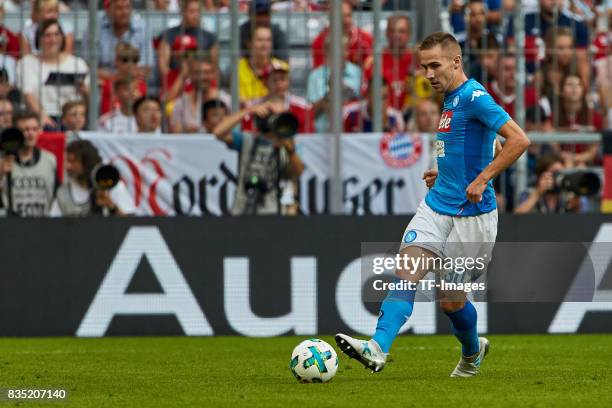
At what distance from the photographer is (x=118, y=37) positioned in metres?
14.5

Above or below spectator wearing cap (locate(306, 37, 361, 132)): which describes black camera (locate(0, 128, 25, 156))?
below

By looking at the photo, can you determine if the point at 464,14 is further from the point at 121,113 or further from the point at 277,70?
the point at 121,113

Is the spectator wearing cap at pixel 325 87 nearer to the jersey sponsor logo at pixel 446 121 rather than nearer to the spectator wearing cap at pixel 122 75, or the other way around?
the spectator wearing cap at pixel 122 75

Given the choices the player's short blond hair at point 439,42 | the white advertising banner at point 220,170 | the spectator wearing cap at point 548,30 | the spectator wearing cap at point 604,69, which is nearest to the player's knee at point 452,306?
the player's short blond hair at point 439,42

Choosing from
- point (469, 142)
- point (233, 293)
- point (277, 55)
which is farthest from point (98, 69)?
point (469, 142)

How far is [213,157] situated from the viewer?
47.1ft

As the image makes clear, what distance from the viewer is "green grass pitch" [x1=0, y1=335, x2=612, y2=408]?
736 cm

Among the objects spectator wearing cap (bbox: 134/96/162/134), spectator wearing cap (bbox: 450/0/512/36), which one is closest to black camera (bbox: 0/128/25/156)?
spectator wearing cap (bbox: 134/96/162/134)

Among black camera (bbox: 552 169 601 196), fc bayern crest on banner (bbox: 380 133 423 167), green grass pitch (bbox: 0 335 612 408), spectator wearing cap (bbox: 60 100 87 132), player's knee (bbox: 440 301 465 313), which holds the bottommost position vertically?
green grass pitch (bbox: 0 335 612 408)

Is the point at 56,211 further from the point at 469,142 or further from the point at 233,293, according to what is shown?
the point at 469,142

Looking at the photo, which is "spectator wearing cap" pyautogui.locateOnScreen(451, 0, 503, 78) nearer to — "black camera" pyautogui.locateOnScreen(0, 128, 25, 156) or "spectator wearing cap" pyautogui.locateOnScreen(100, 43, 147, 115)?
"spectator wearing cap" pyautogui.locateOnScreen(100, 43, 147, 115)

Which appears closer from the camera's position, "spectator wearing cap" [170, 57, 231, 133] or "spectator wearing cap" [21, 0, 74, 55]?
"spectator wearing cap" [21, 0, 74, 55]

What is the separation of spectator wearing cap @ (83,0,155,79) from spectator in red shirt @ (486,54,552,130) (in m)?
3.79

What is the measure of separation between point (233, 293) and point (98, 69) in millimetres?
2842
